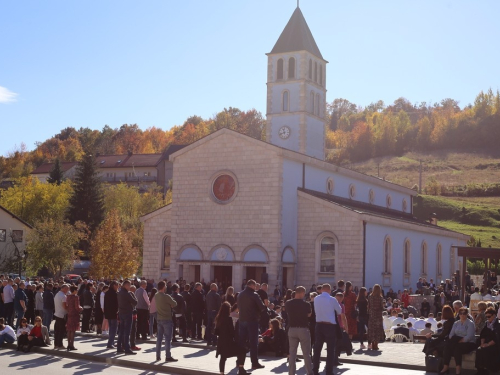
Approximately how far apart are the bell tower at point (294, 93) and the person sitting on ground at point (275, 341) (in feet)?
107

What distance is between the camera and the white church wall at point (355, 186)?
43469 mm

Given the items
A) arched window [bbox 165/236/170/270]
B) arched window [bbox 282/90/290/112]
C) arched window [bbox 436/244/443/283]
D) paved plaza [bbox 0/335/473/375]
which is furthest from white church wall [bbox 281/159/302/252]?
paved plaza [bbox 0/335/473/375]

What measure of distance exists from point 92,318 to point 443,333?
46.4 ft

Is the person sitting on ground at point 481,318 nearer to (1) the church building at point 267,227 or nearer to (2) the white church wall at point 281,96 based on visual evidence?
(1) the church building at point 267,227

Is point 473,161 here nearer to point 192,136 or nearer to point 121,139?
point 192,136

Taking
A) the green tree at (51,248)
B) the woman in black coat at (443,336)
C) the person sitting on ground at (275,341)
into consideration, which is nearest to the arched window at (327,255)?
the person sitting on ground at (275,341)

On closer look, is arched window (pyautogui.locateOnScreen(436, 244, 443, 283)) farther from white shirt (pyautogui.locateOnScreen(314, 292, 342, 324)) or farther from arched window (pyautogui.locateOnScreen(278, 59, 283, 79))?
white shirt (pyautogui.locateOnScreen(314, 292, 342, 324))

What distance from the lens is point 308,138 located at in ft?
171

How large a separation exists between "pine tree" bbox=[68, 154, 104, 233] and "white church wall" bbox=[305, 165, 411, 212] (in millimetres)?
29095

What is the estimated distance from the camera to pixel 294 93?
5203 centimetres

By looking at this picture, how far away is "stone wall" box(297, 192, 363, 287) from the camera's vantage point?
127 feet

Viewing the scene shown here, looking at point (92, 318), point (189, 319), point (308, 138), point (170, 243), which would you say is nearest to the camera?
point (189, 319)

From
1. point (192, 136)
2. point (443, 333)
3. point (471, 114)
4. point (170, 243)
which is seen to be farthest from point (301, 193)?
point (471, 114)

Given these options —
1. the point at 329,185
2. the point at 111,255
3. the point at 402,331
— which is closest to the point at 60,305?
the point at 402,331
